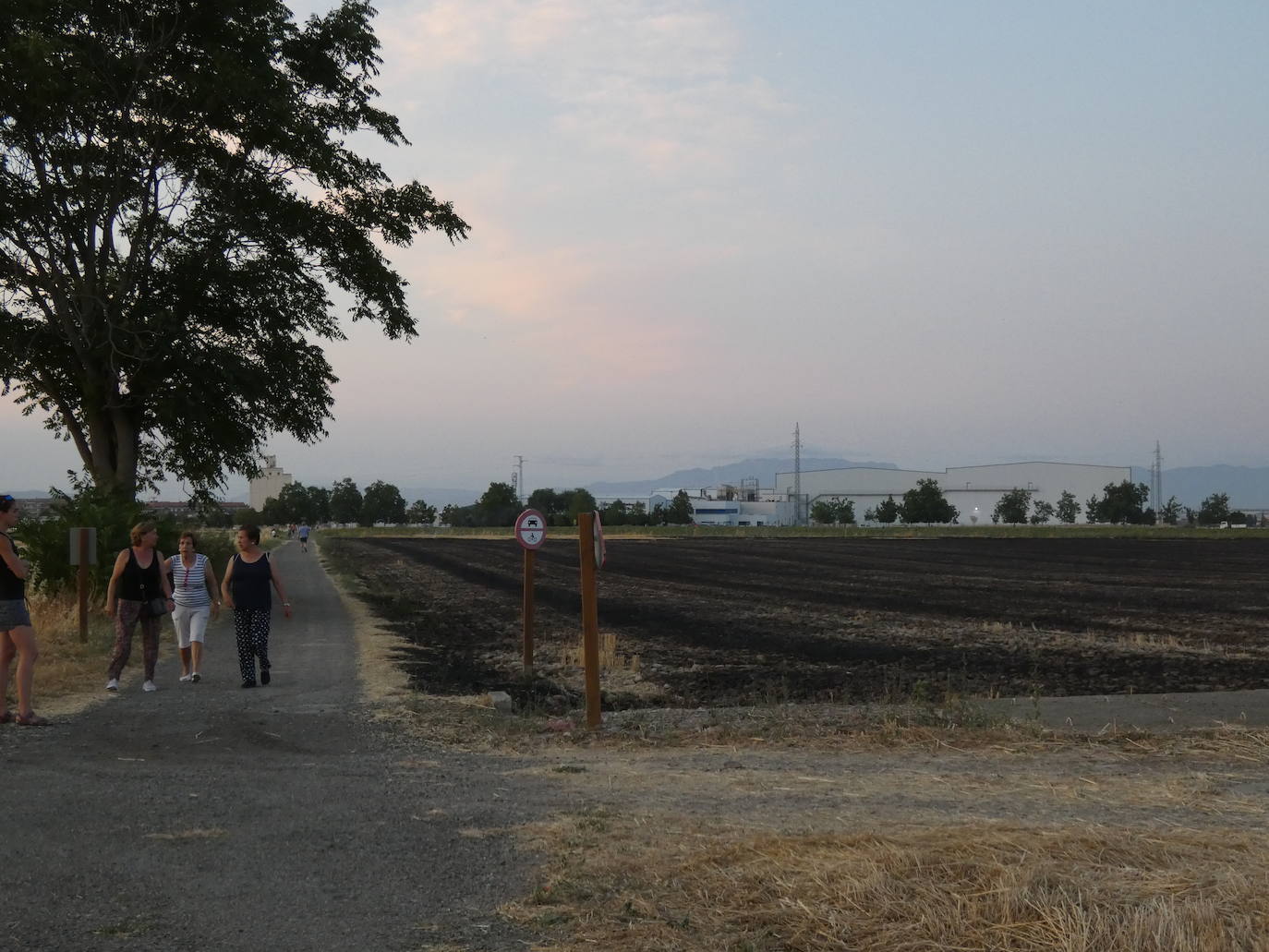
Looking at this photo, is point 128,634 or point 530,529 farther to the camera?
point 530,529

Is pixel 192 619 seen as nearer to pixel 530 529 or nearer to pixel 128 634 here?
pixel 128 634

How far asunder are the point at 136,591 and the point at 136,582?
9cm

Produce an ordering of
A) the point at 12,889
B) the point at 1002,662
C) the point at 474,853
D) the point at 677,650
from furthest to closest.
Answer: the point at 677,650, the point at 1002,662, the point at 474,853, the point at 12,889

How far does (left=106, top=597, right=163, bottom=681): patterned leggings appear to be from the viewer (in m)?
12.7

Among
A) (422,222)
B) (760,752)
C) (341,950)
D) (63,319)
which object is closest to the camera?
(341,950)

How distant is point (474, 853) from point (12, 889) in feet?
6.87

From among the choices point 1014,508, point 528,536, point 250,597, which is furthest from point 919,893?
point 1014,508

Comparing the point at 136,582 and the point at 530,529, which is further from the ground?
the point at 530,529

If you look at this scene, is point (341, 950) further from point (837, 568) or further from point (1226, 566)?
point (1226, 566)

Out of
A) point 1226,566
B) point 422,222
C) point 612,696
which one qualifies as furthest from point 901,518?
point 612,696

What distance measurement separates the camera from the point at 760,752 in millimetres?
9359

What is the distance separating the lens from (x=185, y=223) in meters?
25.0

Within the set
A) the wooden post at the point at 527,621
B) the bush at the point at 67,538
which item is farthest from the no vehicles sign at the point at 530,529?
the bush at the point at 67,538

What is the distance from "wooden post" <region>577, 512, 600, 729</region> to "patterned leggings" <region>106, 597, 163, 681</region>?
4877mm
